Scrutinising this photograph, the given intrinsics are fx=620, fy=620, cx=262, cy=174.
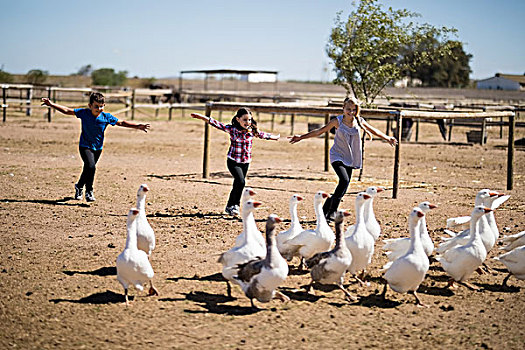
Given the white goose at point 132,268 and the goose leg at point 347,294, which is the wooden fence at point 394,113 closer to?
the goose leg at point 347,294

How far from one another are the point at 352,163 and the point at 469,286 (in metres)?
3.30

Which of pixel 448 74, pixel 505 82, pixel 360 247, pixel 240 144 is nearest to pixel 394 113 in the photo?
pixel 240 144

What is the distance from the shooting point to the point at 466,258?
21.7 feet

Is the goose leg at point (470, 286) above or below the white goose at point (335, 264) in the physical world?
below

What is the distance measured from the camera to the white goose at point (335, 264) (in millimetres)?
6215

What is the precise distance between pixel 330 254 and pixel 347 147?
3608mm

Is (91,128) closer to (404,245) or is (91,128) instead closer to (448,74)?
(404,245)

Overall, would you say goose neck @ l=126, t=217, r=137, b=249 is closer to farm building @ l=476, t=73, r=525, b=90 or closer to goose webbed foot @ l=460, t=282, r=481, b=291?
goose webbed foot @ l=460, t=282, r=481, b=291

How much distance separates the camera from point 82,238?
8523 millimetres

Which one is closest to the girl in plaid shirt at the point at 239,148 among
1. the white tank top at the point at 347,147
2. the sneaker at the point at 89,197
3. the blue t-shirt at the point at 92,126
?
the white tank top at the point at 347,147

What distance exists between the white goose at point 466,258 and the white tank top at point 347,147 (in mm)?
3040

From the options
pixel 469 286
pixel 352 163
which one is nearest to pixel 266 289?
pixel 469 286

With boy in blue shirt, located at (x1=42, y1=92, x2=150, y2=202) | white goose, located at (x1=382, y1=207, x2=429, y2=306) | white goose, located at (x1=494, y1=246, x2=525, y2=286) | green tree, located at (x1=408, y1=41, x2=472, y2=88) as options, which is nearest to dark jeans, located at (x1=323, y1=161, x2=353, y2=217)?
→ white goose, located at (x1=494, y1=246, x2=525, y2=286)

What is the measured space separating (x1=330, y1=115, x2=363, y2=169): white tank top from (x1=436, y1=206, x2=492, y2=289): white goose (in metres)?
3.04
